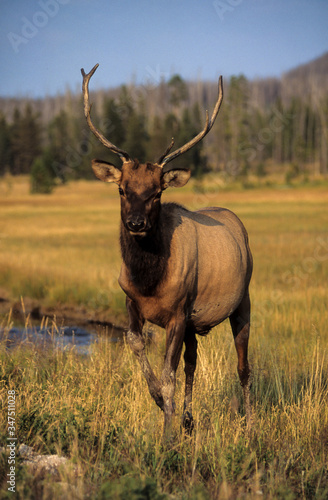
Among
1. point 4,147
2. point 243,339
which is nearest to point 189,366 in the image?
point 243,339

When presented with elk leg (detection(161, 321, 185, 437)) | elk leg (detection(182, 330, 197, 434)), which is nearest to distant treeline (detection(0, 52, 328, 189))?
elk leg (detection(182, 330, 197, 434))

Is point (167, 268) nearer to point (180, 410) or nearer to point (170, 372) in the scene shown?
point (170, 372)

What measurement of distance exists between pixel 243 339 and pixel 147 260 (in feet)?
6.19

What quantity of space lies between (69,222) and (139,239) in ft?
91.7

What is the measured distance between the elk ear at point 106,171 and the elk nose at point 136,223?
766 millimetres

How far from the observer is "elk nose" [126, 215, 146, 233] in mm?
4820

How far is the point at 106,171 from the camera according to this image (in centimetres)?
558

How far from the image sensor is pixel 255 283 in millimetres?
14914

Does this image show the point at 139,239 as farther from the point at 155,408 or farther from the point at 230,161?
the point at 230,161

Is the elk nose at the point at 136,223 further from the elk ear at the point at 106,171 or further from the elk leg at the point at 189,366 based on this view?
the elk leg at the point at 189,366

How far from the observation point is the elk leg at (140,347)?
5.31 metres

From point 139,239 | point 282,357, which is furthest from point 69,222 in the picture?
point 139,239

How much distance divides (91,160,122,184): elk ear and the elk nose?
0.77 metres

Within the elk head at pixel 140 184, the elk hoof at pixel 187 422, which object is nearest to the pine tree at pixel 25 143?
the elk head at pixel 140 184
